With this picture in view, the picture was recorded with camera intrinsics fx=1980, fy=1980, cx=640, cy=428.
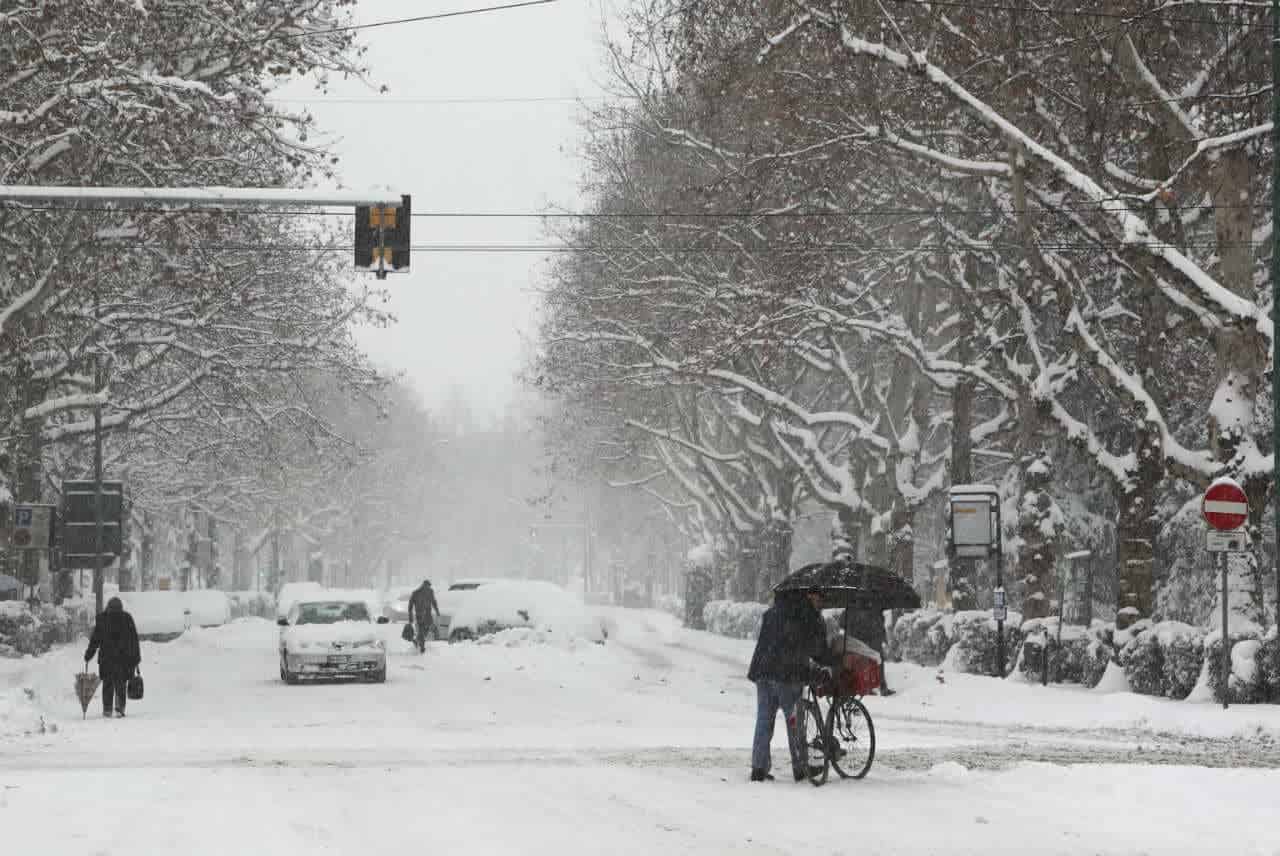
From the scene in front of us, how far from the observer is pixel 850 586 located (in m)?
17.6

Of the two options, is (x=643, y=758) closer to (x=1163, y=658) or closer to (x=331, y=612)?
(x=1163, y=658)

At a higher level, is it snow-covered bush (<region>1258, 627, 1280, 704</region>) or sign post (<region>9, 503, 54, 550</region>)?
sign post (<region>9, 503, 54, 550</region>)

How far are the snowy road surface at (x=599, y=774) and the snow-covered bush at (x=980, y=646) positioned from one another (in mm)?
2319

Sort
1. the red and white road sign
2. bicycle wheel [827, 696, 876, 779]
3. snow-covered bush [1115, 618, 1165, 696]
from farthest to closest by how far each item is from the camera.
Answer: snow-covered bush [1115, 618, 1165, 696] < the red and white road sign < bicycle wheel [827, 696, 876, 779]

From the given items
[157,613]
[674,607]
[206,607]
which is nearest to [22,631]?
[157,613]

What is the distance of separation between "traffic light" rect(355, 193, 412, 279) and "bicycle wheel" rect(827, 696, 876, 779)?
8187 millimetres

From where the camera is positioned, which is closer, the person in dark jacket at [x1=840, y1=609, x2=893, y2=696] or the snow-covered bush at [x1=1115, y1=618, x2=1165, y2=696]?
the snow-covered bush at [x1=1115, y1=618, x2=1165, y2=696]

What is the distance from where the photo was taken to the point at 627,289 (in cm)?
4828

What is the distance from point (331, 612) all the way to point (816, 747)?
20.5 metres

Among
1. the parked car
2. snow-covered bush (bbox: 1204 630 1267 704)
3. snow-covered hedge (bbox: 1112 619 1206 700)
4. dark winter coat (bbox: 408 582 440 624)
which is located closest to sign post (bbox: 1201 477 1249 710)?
snow-covered bush (bbox: 1204 630 1267 704)

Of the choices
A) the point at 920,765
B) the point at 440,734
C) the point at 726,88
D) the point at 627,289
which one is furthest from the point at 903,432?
the point at 920,765

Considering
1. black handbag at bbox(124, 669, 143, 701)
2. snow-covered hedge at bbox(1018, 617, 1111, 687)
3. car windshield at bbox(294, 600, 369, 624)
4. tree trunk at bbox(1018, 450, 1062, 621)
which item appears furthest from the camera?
tree trunk at bbox(1018, 450, 1062, 621)

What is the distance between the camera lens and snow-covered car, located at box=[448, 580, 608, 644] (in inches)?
1845

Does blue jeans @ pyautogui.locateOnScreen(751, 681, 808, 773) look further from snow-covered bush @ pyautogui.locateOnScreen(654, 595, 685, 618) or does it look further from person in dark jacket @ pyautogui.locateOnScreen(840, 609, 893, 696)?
snow-covered bush @ pyautogui.locateOnScreen(654, 595, 685, 618)
